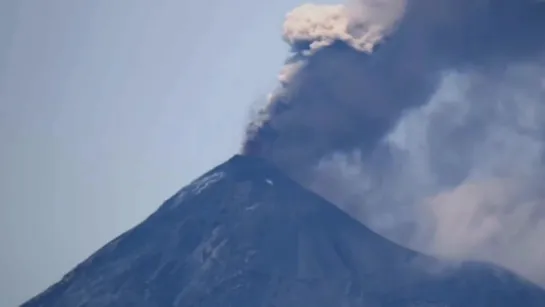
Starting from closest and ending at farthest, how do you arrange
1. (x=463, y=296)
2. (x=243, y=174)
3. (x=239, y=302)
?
(x=239, y=302)
(x=463, y=296)
(x=243, y=174)

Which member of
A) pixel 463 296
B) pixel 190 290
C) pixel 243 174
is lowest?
pixel 463 296

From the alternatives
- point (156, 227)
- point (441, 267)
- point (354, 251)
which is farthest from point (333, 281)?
point (156, 227)

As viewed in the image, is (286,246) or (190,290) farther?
(286,246)

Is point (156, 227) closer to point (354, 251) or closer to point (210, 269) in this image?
point (210, 269)

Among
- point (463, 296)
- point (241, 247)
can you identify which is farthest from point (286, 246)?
point (463, 296)

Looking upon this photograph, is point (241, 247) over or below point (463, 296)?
over

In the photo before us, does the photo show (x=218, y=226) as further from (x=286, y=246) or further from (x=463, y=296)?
(x=463, y=296)

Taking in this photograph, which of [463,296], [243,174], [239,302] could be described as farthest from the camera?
[243,174]
